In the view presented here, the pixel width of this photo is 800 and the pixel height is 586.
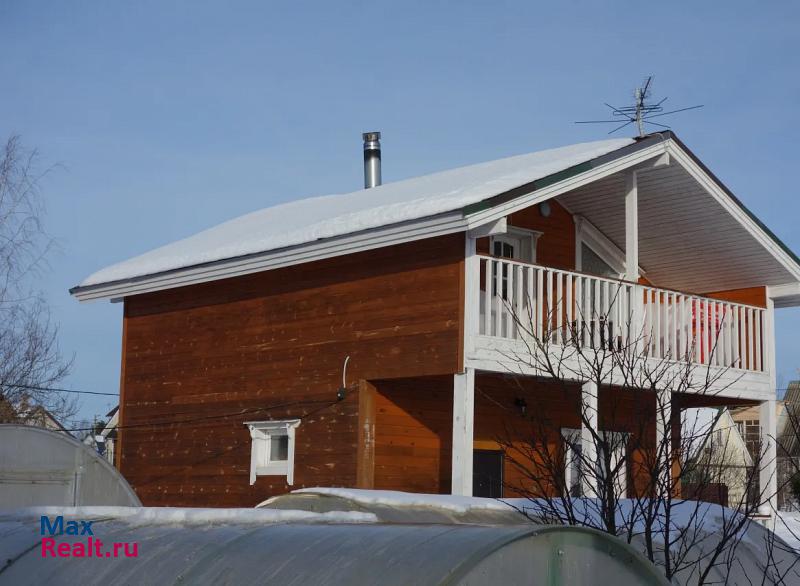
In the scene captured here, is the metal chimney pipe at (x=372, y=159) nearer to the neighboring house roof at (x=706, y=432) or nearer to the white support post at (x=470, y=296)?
the neighboring house roof at (x=706, y=432)

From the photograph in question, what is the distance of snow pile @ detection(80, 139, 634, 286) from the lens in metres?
14.5

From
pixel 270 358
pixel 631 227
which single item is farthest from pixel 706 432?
pixel 270 358

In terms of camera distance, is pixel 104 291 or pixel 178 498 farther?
pixel 104 291

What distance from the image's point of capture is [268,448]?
16.9m

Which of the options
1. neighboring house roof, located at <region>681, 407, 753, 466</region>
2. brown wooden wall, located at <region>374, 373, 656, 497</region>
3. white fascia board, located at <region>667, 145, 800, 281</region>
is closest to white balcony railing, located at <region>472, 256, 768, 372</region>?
brown wooden wall, located at <region>374, 373, 656, 497</region>

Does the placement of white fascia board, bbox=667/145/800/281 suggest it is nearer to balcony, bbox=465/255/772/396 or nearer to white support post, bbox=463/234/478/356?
balcony, bbox=465/255/772/396

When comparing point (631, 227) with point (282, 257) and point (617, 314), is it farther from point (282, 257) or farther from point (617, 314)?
point (282, 257)

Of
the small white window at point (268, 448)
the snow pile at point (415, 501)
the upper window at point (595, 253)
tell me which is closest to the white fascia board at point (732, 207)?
the upper window at point (595, 253)

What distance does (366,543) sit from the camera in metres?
5.26

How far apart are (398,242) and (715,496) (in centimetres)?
936

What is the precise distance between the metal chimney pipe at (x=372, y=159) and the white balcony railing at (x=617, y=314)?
721cm

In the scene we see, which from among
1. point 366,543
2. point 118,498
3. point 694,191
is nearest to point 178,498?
point 118,498

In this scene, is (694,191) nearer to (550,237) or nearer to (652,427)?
(550,237)

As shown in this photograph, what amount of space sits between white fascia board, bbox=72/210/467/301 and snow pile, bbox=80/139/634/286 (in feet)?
0.26
